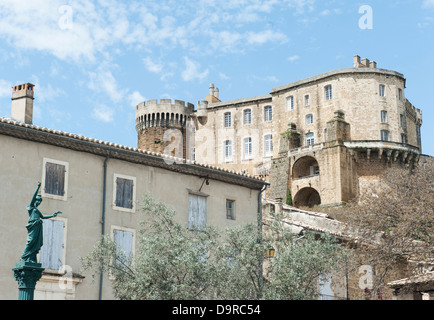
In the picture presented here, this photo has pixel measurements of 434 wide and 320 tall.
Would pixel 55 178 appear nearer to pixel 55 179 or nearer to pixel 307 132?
pixel 55 179

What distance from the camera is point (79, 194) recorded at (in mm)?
23031

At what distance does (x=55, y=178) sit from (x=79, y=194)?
Answer: 1.01m

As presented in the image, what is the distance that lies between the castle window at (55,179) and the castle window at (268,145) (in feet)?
168

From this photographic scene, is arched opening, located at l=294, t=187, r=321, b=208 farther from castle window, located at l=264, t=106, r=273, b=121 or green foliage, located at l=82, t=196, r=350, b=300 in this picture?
green foliage, located at l=82, t=196, r=350, b=300

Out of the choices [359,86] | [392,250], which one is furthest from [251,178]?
[359,86]

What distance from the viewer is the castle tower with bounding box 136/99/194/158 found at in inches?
3091

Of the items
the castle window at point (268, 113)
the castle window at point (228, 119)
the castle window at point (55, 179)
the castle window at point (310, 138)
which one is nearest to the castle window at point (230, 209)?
the castle window at point (55, 179)

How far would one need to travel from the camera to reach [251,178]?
28.2m

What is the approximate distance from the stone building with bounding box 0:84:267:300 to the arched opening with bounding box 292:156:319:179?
40.6 m

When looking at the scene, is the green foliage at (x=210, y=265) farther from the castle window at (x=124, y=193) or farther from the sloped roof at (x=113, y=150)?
the sloped roof at (x=113, y=150)

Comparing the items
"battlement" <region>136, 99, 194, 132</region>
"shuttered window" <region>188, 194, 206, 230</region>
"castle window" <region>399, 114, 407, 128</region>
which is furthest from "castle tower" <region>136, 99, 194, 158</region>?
"shuttered window" <region>188, 194, 206, 230</region>

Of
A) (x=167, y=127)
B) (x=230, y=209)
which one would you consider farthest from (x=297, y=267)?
(x=167, y=127)

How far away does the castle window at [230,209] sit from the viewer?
2718 centimetres

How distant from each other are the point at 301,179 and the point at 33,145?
151 feet
